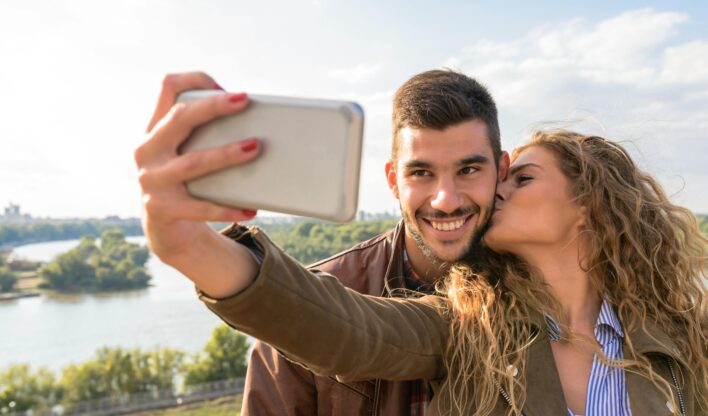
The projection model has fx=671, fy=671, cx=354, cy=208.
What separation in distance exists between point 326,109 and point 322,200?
0.11 m

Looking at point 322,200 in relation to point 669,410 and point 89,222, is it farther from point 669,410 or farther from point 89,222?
point 89,222

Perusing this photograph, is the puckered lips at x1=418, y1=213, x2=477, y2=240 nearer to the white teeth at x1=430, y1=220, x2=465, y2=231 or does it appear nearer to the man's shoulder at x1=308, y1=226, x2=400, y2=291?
the white teeth at x1=430, y1=220, x2=465, y2=231

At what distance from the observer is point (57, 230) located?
74.4 m

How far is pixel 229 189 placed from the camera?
85 centimetres

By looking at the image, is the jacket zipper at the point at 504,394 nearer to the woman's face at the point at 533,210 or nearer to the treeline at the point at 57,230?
the woman's face at the point at 533,210

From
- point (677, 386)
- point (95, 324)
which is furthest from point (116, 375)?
point (677, 386)

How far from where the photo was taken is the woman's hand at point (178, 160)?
840mm

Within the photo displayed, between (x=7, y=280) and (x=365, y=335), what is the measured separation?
53247mm

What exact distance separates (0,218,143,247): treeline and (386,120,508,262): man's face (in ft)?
239

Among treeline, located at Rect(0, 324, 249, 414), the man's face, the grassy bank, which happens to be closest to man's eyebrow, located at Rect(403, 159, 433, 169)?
the man's face

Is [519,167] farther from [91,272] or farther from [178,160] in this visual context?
[91,272]

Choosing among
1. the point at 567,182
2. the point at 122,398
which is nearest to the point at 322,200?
the point at 567,182

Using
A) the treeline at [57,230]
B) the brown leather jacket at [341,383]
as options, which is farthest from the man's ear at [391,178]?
the treeline at [57,230]

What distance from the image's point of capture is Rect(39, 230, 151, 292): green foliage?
153 feet
